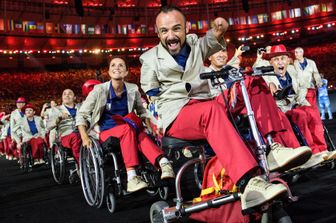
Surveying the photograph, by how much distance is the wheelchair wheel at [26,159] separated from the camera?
6.38 m

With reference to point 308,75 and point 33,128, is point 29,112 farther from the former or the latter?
point 308,75

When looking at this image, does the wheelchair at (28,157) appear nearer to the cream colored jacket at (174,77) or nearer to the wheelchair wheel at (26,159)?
the wheelchair wheel at (26,159)

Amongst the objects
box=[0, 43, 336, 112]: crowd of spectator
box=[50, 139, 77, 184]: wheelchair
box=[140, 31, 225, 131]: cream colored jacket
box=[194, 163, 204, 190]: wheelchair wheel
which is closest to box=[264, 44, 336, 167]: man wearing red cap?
box=[194, 163, 204, 190]: wheelchair wheel

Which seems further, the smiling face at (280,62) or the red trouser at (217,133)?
the smiling face at (280,62)

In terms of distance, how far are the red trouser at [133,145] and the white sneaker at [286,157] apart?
105 centimetres

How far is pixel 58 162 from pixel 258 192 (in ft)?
12.3

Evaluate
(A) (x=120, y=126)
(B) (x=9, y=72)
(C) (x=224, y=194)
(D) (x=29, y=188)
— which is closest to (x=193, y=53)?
(C) (x=224, y=194)

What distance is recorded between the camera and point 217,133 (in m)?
1.71

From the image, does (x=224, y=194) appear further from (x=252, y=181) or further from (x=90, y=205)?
Answer: (x=90, y=205)

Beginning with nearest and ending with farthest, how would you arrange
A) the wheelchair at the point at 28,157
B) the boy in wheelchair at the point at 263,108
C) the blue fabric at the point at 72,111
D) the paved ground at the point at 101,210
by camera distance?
the boy in wheelchair at the point at 263,108, the paved ground at the point at 101,210, the blue fabric at the point at 72,111, the wheelchair at the point at 28,157

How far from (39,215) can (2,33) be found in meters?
16.6

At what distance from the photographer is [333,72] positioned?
17234 mm

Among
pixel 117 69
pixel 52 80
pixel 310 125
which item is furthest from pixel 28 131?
pixel 52 80

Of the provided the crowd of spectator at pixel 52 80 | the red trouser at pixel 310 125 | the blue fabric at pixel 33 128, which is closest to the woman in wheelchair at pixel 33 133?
the blue fabric at pixel 33 128
